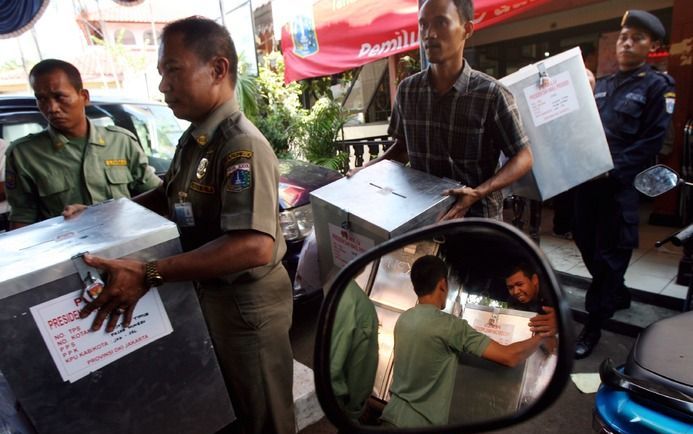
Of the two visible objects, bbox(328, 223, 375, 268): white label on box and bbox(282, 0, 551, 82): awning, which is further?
bbox(282, 0, 551, 82): awning

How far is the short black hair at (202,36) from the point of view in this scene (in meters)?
1.32

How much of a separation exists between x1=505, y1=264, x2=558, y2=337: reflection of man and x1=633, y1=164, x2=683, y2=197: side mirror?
1930 millimetres

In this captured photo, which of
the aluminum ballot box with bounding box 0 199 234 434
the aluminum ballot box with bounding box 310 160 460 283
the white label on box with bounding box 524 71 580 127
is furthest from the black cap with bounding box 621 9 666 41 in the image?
the aluminum ballot box with bounding box 0 199 234 434

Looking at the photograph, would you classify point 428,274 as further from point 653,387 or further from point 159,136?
point 159,136

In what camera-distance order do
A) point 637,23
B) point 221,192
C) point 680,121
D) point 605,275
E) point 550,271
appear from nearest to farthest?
point 550,271
point 221,192
point 637,23
point 605,275
point 680,121

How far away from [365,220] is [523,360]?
543mm

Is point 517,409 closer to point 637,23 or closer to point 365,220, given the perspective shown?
point 365,220

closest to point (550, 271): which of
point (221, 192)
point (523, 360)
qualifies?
point (523, 360)

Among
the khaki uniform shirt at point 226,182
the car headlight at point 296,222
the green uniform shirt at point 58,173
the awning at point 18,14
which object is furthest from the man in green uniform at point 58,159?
the awning at point 18,14

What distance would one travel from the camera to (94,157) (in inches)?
87.4

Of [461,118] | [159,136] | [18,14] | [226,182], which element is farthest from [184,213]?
[18,14]

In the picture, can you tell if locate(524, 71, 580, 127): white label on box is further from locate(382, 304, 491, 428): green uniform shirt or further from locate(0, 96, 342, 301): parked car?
locate(0, 96, 342, 301): parked car

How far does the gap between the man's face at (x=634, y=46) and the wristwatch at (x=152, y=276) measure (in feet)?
9.60

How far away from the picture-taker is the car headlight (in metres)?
3.11
